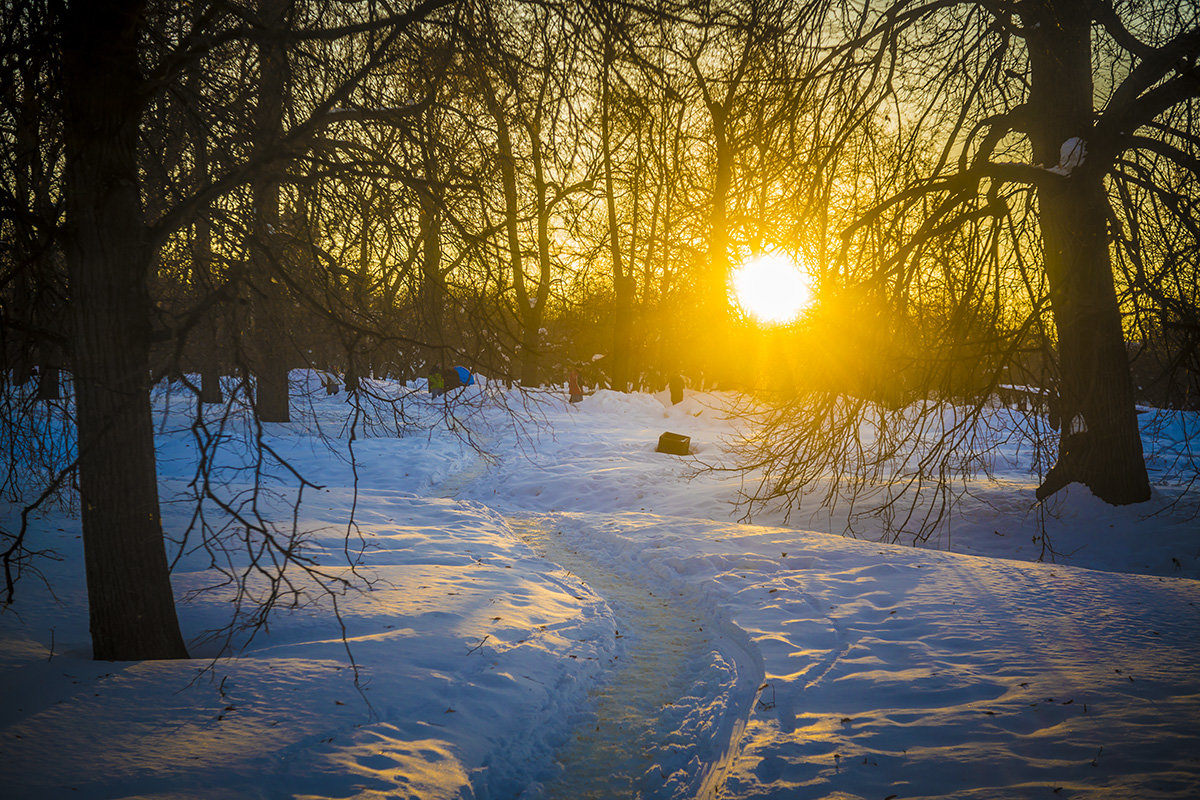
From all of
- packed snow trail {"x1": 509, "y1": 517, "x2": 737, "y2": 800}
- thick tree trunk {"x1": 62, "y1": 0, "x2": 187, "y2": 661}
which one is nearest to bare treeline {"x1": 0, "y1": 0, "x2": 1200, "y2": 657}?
thick tree trunk {"x1": 62, "y1": 0, "x2": 187, "y2": 661}

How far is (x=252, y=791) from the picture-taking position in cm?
284

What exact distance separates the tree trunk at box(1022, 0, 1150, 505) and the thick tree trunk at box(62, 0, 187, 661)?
7.99 metres

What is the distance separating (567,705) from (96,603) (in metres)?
2.94

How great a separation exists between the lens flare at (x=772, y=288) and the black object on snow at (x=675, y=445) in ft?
27.1

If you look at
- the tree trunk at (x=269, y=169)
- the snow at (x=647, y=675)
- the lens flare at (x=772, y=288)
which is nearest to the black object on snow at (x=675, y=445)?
the snow at (x=647, y=675)

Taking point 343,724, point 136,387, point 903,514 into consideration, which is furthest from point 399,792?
point 903,514

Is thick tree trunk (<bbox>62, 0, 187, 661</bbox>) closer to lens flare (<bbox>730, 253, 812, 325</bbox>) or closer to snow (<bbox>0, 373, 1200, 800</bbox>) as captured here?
snow (<bbox>0, 373, 1200, 800</bbox>)

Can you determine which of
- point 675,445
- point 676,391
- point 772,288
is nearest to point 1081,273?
point 772,288

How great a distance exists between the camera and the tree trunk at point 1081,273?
696 centimetres

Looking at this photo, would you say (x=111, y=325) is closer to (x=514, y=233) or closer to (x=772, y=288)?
(x=514, y=233)

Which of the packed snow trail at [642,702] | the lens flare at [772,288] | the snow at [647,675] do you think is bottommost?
the packed snow trail at [642,702]

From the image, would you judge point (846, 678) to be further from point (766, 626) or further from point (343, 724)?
point (343, 724)

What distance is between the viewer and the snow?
3.13 m

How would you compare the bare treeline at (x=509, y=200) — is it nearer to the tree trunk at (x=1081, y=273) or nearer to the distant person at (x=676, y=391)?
the tree trunk at (x=1081, y=273)
